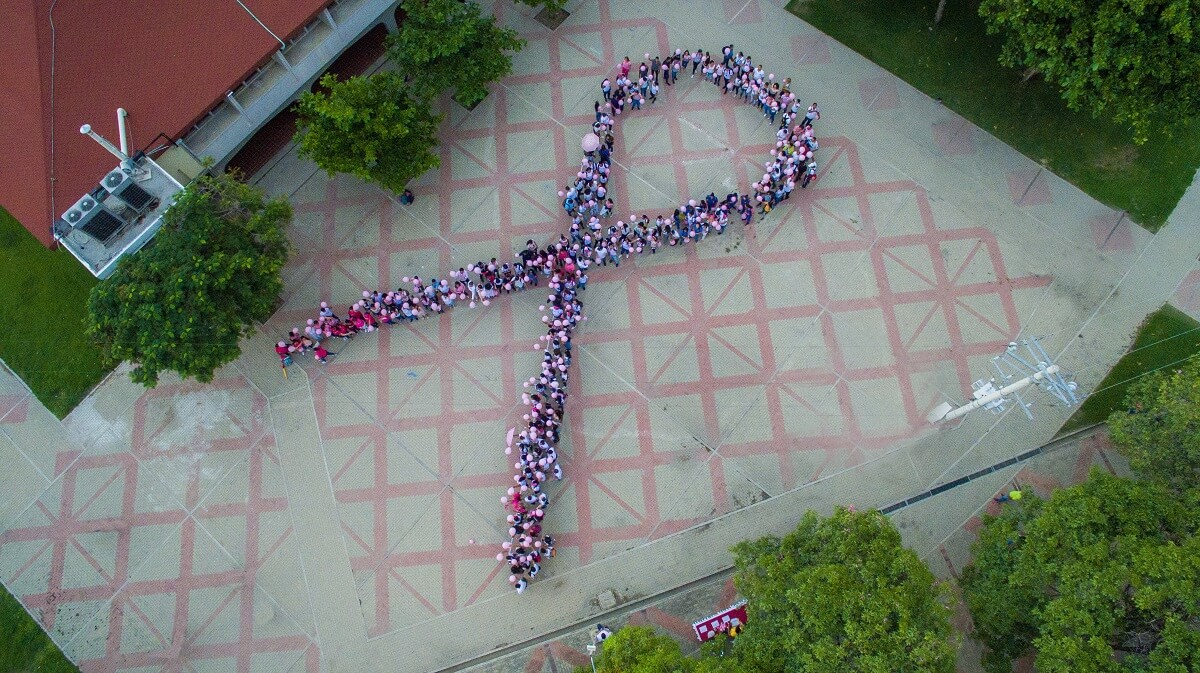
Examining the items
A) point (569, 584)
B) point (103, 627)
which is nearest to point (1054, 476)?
point (569, 584)

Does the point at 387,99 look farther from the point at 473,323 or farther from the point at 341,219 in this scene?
the point at 473,323

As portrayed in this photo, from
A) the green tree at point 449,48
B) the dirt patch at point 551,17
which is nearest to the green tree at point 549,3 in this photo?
the dirt patch at point 551,17

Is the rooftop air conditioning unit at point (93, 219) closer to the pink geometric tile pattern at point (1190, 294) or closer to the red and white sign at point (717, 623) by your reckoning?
the red and white sign at point (717, 623)

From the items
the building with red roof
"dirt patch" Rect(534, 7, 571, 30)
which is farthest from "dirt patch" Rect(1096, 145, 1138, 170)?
the building with red roof

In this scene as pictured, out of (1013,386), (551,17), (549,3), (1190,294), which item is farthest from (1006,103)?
(551,17)

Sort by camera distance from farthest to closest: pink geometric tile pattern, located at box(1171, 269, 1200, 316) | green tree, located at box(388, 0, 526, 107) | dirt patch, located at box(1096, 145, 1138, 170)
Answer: dirt patch, located at box(1096, 145, 1138, 170), pink geometric tile pattern, located at box(1171, 269, 1200, 316), green tree, located at box(388, 0, 526, 107)

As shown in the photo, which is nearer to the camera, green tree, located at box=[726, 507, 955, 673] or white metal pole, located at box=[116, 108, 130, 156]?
green tree, located at box=[726, 507, 955, 673]

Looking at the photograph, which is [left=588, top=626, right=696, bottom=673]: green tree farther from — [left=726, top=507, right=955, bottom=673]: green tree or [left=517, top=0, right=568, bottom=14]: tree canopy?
[left=517, top=0, right=568, bottom=14]: tree canopy
